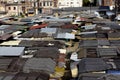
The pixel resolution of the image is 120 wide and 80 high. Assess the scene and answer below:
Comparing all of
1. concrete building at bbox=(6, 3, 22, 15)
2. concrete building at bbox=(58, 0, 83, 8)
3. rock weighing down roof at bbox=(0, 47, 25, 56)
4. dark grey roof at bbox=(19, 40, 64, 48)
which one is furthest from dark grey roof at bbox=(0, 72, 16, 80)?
concrete building at bbox=(58, 0, 83, 8)

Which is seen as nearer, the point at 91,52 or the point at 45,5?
the point at 91,52

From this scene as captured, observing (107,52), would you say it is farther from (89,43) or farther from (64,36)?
(64,36)

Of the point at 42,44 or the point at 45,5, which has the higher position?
the point at 45,5

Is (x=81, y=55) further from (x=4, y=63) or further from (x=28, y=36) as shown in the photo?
(x=28, y=36)

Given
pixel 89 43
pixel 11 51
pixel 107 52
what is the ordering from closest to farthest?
pixel 107 52
pixel 11 51
pixel 89 43

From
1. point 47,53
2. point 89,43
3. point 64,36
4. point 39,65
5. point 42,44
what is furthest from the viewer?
point 64,36

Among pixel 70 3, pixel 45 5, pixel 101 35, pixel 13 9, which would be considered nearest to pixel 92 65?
pixel 101 35

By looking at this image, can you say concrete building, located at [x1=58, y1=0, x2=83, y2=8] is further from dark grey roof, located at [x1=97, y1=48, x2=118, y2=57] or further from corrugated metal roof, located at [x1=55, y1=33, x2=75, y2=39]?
dark grey roof, located at [x1=97, y1=48, x2=118, y2=57]
